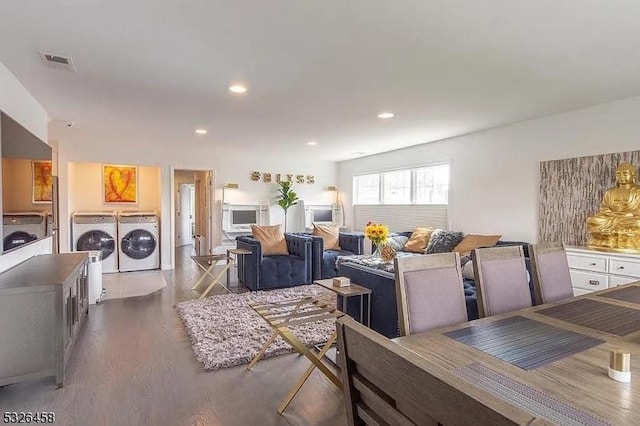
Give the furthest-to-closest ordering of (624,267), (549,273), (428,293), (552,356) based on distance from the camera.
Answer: (624,267), (549,273), (428,293), (552,356)

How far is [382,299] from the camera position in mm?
2859

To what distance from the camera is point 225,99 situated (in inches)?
144

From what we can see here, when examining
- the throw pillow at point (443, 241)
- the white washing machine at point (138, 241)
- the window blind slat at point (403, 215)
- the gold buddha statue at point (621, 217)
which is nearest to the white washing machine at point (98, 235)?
the white washing machine at point (138, 241)

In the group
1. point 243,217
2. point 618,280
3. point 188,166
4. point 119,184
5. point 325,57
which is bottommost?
point 618,280

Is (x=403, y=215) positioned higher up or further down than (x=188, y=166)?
further down

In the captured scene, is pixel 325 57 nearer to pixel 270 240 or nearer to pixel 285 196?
pixel 270 240

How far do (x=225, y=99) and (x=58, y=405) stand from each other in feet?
9.51

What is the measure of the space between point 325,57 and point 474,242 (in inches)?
133

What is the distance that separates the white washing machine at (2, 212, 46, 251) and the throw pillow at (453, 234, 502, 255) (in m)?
4.74

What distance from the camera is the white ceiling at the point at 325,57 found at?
2012 mm

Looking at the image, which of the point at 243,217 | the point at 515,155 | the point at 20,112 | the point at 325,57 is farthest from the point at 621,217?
the point at 243,217

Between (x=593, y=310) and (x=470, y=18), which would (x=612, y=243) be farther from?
(x=470, y=18)

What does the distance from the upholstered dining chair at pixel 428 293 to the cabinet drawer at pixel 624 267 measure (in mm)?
2594

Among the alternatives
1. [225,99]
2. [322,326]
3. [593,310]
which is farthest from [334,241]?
[593,310]
